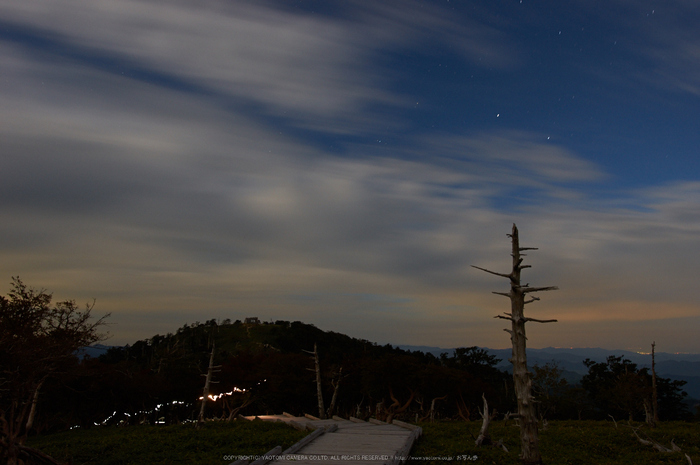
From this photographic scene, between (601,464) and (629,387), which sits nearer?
(601,464)

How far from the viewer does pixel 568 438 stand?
21156mm

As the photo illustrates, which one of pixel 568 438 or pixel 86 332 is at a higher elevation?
pixel 86 332

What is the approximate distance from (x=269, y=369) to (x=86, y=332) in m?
28.8

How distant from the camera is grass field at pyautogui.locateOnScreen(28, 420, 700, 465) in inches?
651

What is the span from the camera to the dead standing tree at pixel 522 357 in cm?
1380

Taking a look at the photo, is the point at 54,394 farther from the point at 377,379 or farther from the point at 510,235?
the point at 510,235

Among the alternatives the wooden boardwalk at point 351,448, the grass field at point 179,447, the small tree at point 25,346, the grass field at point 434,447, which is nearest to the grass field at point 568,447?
the grass field at point 434,447

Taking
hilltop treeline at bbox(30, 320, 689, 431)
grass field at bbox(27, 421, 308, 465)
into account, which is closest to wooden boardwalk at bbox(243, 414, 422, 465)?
grass field at bbox(27, 421, 308, 465)

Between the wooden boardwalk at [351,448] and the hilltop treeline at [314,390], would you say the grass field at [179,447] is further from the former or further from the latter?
the hilltop treeline at [314,390]

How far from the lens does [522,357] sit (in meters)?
14.2

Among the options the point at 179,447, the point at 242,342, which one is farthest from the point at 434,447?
the point at 242,342

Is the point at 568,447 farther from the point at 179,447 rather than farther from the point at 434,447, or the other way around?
the point at 179,447

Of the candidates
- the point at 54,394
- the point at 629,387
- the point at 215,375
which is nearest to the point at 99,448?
the point at 54,394

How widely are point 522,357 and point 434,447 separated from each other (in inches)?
254
